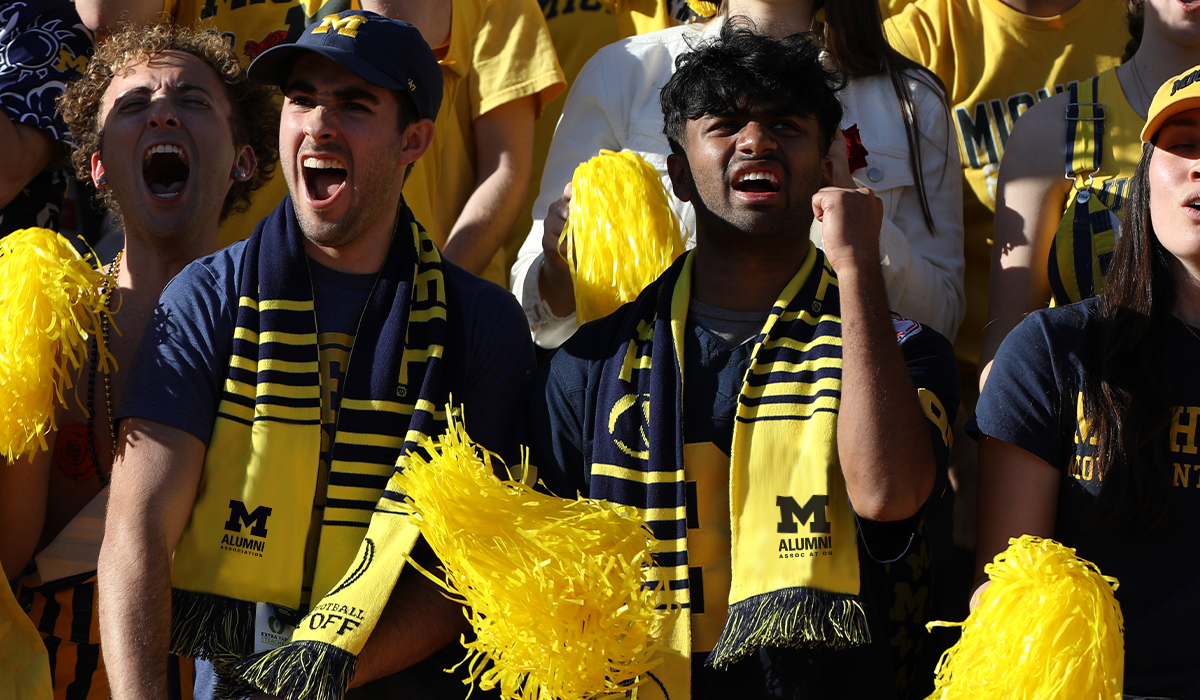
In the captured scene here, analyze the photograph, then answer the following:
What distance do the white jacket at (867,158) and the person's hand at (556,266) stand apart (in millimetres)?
29

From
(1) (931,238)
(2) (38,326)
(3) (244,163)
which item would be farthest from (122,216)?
(1) (931,238)

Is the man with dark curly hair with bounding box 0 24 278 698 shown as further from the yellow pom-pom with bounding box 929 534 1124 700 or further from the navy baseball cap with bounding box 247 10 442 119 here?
the yellow pom-pom with bounding box 929 534 1124 700

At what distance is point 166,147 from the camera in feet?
11.7

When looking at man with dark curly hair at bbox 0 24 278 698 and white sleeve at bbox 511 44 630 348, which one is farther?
white sleeve at bbox 511 44 630 348

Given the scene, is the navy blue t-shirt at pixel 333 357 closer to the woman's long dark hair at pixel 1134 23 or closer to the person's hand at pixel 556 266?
the person's hand at pixel 556 266

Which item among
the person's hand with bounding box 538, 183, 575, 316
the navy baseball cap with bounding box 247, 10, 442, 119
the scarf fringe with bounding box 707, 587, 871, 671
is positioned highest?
the navy baseball cap with bounding box 247, 10, 442, 119

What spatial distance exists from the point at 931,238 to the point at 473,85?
5.55 feet

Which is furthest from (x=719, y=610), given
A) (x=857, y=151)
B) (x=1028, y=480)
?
(x=857, y=151)

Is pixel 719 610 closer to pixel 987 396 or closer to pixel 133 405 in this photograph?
pixel 987 396

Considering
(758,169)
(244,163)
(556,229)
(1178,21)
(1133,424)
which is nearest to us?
(1133,424)

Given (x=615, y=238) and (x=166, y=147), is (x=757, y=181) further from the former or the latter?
(x=166, y=147)

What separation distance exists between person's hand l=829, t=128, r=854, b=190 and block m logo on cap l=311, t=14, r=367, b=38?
1.20 metres

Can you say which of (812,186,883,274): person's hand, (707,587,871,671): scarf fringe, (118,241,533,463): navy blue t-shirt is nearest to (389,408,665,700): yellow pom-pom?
(707,587,871,671): scarf fringe

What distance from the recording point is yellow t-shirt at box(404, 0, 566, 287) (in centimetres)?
418
